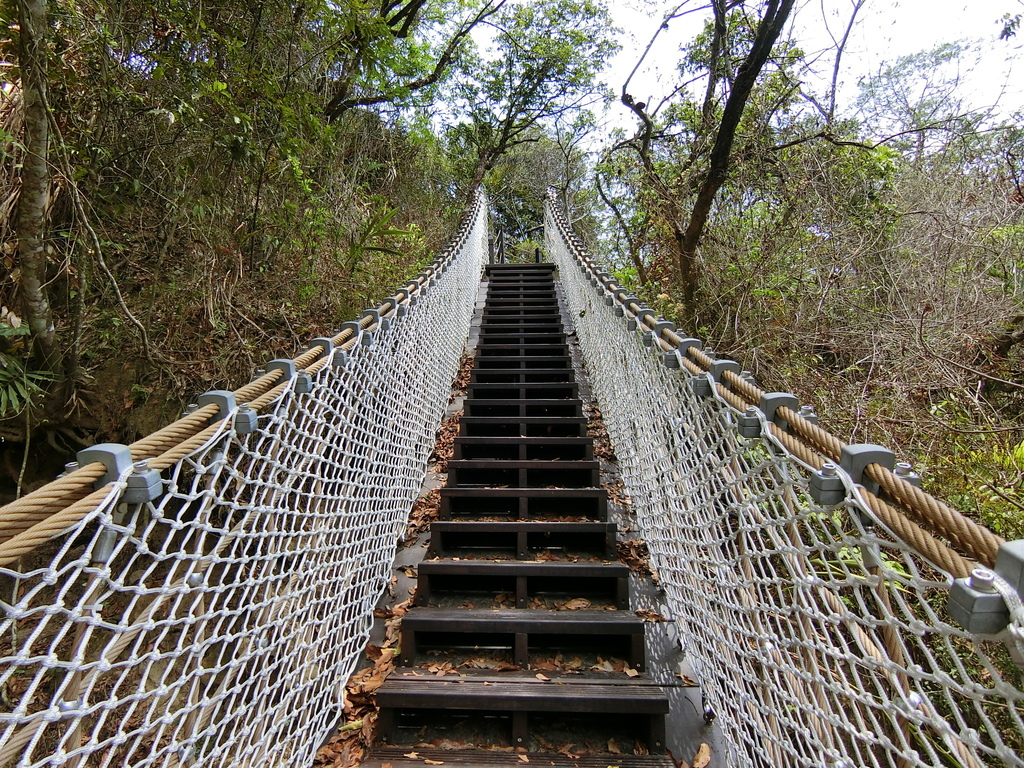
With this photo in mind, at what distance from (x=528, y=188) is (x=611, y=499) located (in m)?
10.9

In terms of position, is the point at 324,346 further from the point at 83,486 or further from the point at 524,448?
the point at 524,448

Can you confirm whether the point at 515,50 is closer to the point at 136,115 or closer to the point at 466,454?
the point at 136,115

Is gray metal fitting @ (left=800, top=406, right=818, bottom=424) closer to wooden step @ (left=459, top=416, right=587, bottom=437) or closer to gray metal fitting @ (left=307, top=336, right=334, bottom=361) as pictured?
gray metal fitting @ (left=307, top=336, right=334, bottom=361)

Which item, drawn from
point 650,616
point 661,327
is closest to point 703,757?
point 650,616

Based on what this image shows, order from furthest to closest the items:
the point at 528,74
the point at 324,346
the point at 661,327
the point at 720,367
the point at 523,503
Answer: the point at 528,74 < the point at 523,503 < the point at 661,327 < the point at 324,346 < the point at 720,367

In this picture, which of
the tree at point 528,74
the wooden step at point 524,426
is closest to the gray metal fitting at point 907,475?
the wooden step at point 524,426

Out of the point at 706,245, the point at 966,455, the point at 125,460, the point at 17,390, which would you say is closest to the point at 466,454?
the point at 125,460

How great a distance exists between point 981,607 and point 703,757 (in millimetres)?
1163

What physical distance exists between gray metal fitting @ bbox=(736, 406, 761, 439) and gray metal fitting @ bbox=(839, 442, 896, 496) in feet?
0.81

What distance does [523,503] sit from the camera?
214cm

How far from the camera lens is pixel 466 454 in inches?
101

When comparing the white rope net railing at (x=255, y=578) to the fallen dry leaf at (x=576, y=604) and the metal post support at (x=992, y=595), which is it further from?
the metal post support at (x=992, y=595)

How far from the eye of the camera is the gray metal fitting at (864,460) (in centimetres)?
79

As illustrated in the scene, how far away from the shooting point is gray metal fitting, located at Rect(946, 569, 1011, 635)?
533 mm
